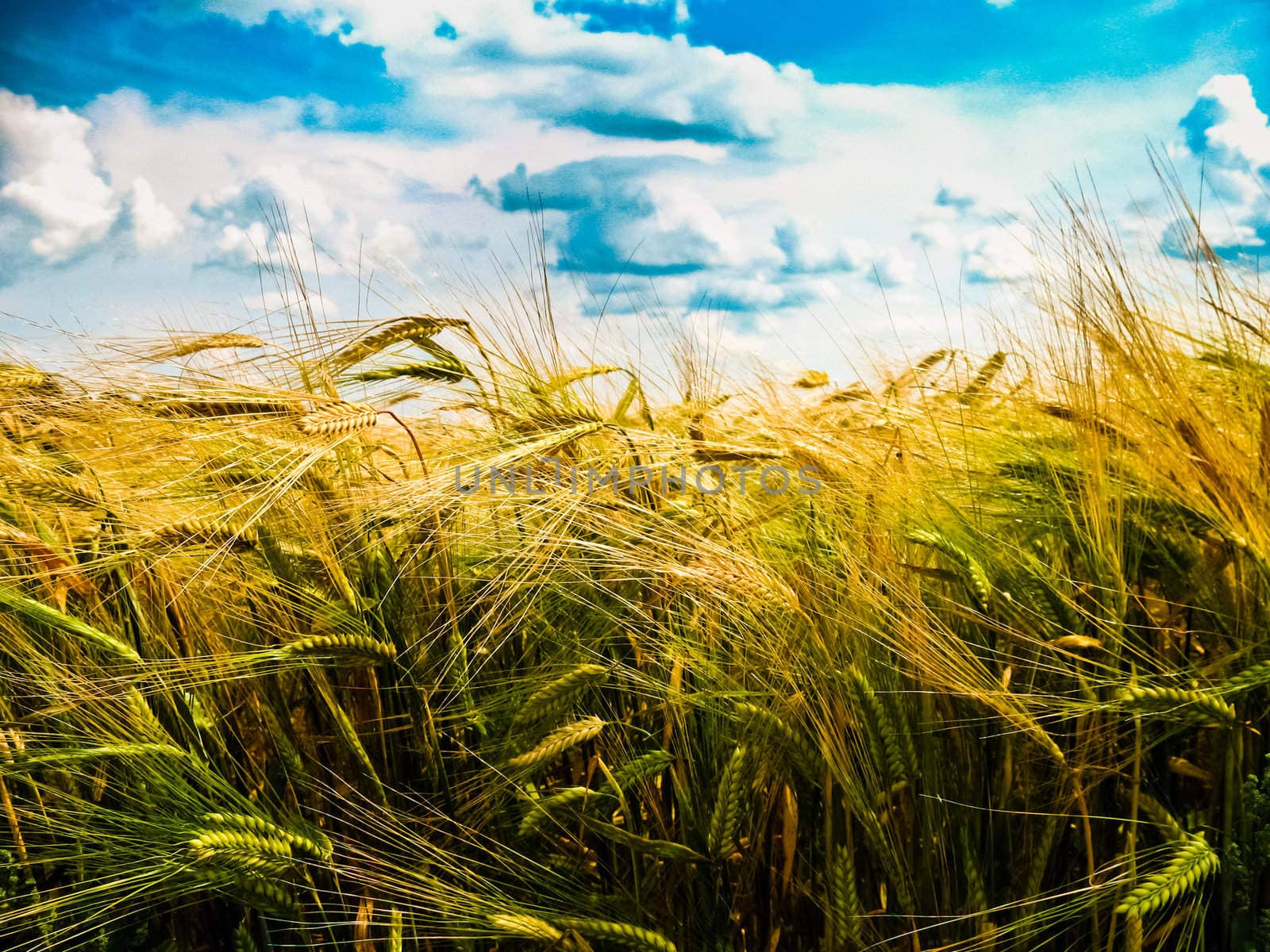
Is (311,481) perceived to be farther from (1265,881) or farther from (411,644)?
(1265,881)

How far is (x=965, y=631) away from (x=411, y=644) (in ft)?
2.78

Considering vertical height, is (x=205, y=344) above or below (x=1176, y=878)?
above

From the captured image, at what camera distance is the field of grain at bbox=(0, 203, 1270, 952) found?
1207mm

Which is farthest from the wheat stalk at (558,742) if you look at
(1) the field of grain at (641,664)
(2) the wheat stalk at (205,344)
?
(2) the wheat stalk at (205,344)

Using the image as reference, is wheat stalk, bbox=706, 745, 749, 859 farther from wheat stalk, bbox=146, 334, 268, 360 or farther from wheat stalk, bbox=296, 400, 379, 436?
wheat stalk, bbox=146, 334, 268, 360

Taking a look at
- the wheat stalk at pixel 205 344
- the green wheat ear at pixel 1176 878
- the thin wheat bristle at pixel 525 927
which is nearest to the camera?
the green wheat ear at pixel 1176 878

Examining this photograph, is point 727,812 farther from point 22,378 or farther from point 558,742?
point 22,378

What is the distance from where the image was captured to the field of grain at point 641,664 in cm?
121

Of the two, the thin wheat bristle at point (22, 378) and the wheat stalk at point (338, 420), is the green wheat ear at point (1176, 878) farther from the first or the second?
the thin wheat bristle at point (22, 378)

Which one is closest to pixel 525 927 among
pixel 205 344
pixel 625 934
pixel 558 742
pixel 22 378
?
pixel 625 934

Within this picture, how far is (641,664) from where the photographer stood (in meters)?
1.55

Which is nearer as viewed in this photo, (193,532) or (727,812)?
(727,812)

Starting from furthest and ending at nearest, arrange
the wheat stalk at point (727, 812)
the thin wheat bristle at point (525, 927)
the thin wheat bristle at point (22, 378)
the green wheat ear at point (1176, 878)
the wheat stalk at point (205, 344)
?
the thin wheat bristle at point (22, 378) < the wheat stalk at point (205, 344) < the wheat stalk at point (727, 812) < the thin wheat bristle at point (525, 927) < the green wheat ear at point (1176, 878)

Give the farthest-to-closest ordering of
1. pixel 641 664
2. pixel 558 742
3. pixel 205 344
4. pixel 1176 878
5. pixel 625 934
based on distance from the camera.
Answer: pixel 205 344 → pixel 641 664 → pixel 558 742 → pixel 625 934 → pixel 1176 878
